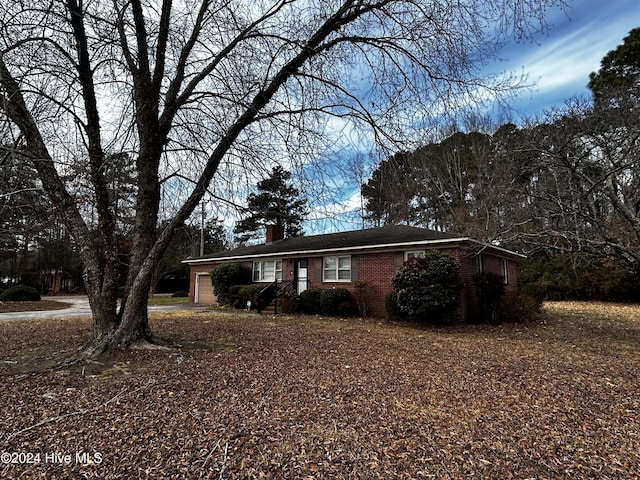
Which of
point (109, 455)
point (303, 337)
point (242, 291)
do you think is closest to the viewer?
point (109, 455)

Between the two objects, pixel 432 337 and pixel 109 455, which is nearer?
pixel 109 455

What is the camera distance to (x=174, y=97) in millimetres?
6781

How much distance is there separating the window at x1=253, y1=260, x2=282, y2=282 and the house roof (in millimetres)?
552

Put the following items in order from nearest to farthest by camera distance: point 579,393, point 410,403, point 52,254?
Result: point 410,403 < point 579,393 < point 52,254

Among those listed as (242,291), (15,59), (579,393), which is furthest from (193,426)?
(242,291)

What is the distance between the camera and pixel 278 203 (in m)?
6.05

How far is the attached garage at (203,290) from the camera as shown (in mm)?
20578

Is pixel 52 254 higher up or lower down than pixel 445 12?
lower down

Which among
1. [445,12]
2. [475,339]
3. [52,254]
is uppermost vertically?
[445,12]

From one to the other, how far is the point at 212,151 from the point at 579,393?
673 centimetres

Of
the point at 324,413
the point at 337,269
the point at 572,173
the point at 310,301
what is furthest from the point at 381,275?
the point at 324,413

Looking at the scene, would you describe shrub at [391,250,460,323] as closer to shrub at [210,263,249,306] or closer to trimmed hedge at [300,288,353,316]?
trimmed hedge at [300,288,353,316]

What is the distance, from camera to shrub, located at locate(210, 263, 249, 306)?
58.9 feet

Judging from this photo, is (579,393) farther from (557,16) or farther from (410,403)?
(557,16)
